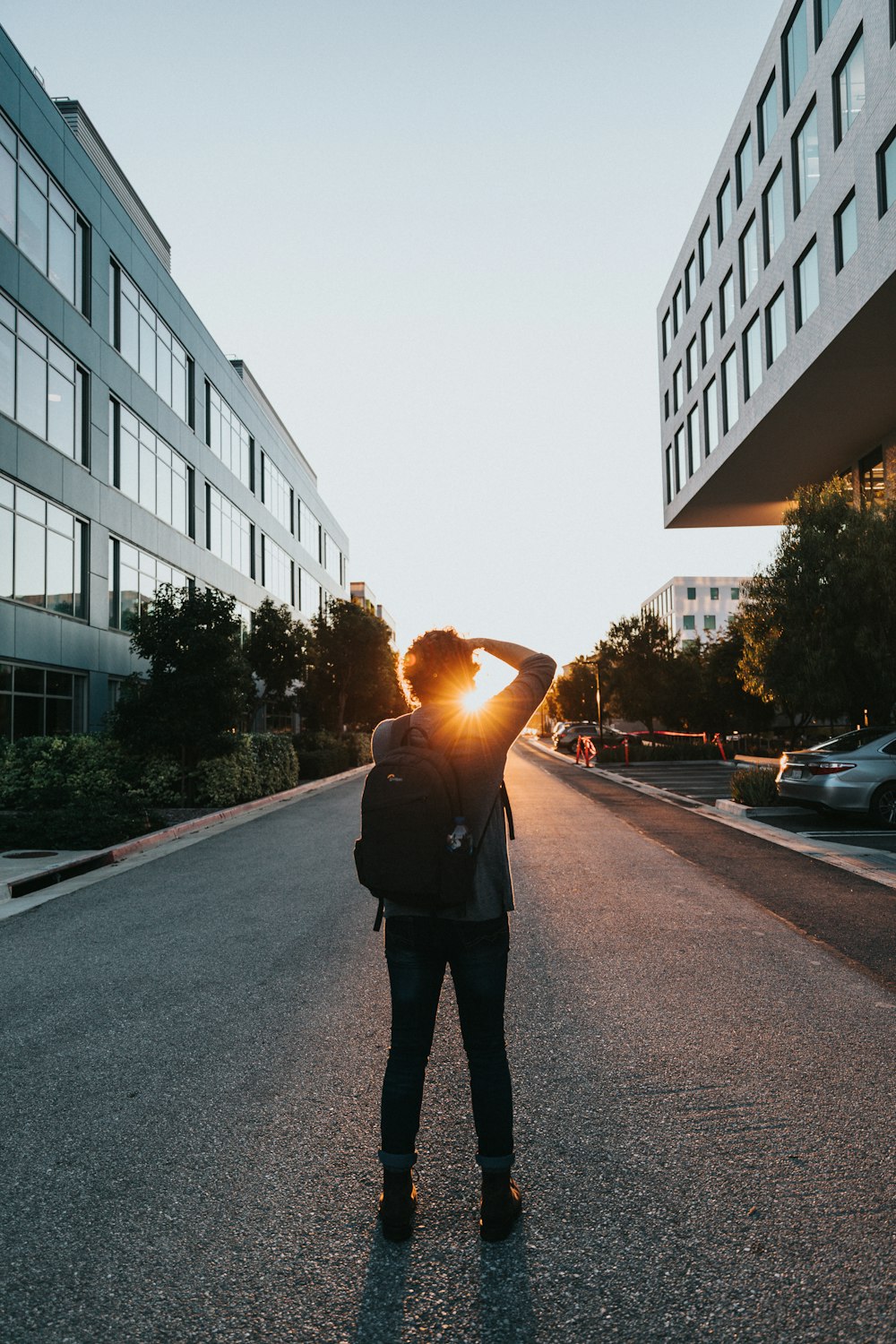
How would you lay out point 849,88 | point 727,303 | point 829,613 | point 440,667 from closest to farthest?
point 440,667 → point 829,613 → point 849,88 → point 727,303

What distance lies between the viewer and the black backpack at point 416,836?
2.95m

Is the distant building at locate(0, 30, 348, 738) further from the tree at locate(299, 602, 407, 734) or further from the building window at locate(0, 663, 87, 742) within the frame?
the tree at locate(299, 602, 407, 734)

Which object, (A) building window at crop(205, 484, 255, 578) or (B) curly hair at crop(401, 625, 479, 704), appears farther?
(A) building window at crop(205, 484, 255, 578)

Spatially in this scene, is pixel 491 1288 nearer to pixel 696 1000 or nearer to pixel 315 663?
pixel 696 1000

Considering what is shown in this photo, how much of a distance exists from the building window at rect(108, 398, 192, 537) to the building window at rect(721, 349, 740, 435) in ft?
58.3

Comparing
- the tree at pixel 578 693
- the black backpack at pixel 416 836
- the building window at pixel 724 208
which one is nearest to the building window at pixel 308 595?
the tree at pixel 578 693

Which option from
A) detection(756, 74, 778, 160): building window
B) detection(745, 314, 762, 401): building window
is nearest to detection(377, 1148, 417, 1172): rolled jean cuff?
detection(745, 314, 762, 401): building window

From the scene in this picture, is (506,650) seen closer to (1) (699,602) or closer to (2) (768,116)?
(2) (768,116)

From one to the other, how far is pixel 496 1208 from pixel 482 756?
1368 mm

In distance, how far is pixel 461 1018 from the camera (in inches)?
118

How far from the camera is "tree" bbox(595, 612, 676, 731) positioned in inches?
1948

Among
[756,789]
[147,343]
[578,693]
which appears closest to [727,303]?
[147,343]

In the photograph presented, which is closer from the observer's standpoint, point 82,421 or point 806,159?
point 82,421

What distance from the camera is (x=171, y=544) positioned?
3005cm
